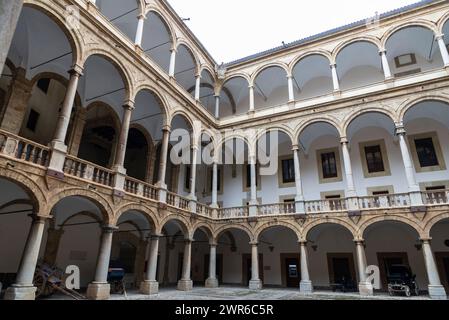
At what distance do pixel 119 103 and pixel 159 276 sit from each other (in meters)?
10.3

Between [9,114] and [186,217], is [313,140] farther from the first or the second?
[9,114]

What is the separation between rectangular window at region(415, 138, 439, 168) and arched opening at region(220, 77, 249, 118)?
1148 cm

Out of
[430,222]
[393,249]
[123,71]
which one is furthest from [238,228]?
[123,71]

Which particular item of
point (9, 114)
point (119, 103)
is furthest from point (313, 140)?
point (9, 114)

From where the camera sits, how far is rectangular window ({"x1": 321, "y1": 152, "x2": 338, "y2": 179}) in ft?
59.8

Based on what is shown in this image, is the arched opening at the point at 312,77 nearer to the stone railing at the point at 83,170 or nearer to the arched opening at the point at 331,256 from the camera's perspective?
the arched opening at the point at 331,256

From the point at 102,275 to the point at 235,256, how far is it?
441 inches

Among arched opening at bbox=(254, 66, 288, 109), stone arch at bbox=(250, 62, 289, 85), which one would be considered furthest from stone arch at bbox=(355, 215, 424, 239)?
stone arch at bbox=(250, 62, 289, 85)

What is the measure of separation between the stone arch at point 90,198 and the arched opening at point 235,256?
1007 cm

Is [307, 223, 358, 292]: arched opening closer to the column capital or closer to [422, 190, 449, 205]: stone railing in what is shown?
[422, 190, 449, 205]: stone railing

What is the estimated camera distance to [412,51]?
702 inches

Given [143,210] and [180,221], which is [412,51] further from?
[143,210]

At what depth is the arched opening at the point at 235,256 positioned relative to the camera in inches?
758
